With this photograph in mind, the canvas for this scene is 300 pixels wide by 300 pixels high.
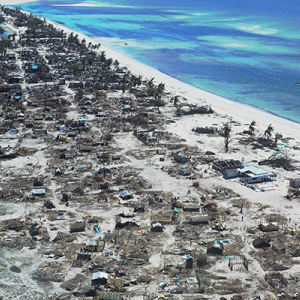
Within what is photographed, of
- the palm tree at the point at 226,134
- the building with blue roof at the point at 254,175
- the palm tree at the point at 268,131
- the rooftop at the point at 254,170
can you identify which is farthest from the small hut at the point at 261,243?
the palm tree at the point at 268,131

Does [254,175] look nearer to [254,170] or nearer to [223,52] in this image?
[254,170]

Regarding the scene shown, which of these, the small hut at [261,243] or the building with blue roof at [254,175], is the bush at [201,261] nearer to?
the small hut at [261,243]

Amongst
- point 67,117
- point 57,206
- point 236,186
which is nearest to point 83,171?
point 57,206

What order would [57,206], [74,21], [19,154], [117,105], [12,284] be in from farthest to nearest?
1. [74,21]
2. [117,105]
3. [19,154]
4. [57,206]
5. [12,284]

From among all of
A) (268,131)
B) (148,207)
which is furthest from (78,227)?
(268,131)

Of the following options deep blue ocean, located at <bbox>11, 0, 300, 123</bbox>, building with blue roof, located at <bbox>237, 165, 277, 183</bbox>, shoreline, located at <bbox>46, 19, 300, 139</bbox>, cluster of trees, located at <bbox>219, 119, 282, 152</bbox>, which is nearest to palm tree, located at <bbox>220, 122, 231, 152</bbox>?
cluster of trees, located at <bbox>219, 119, 282, 152</bbox>

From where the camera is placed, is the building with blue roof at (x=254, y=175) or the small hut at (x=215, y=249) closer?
the small hut at (x=215, y=249)

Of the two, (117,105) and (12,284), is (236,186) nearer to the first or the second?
(12,284)

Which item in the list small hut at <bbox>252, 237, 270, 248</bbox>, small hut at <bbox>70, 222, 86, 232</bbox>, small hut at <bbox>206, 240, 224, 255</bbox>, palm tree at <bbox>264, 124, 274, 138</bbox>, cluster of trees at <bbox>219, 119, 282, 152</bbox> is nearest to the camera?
small hut at <bbox>206, 240, 224, 255</bbox>

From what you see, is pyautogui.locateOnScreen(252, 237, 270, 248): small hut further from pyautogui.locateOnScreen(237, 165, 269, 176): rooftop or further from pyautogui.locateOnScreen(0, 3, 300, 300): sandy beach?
pyautogui.locateOnScreen(237, 165, 269, 176): rooftop
